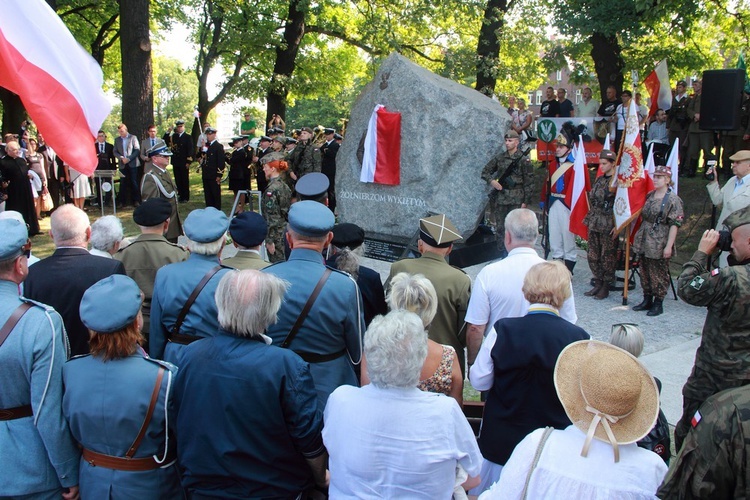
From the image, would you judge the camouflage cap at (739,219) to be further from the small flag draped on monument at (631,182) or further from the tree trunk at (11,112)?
the tree trunk at (11,112)

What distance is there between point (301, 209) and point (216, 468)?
1.62 metres

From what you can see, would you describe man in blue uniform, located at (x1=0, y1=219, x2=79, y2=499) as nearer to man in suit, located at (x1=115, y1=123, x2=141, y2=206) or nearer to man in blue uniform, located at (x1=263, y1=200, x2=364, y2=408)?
man in blue uniform, located at (x1=263, y1=200, x2=364, y2=408)

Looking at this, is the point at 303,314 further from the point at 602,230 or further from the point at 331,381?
the point at 602,230

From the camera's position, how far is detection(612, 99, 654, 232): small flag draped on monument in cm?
756

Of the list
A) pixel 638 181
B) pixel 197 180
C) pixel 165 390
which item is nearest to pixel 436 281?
pixel 165 390

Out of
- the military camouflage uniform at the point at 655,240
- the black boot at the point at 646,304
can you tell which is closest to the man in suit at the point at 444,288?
Result: the military camouflage uniform at the point at 655,240

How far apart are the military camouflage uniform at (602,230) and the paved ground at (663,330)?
389mm

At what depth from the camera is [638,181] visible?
7.57 m

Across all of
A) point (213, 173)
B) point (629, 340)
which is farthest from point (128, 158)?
point (629, 340)

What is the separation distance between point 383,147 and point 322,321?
6.47 meters

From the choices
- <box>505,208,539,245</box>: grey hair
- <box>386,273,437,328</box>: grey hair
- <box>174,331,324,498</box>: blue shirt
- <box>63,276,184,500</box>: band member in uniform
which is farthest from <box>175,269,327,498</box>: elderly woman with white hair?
<box>505,208,539,245</box>: grey hair

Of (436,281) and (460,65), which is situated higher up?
(460,65)

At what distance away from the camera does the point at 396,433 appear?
229 cm

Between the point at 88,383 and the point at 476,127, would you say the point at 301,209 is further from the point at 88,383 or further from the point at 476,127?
the point at 476,127
